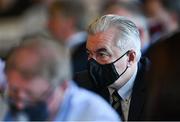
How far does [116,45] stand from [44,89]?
1.01m

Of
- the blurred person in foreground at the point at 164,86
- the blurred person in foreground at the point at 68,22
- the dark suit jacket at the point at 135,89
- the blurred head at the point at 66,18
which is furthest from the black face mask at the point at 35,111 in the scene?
the blurred head at the point at 66,18

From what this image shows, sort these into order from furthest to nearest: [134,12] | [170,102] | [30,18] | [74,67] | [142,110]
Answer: [30,18]
[134,12]
[74,67]
[142,110]
[170,102]

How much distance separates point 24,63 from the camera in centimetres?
390

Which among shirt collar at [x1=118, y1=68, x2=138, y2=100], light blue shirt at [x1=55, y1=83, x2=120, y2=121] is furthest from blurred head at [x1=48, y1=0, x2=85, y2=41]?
light blue shirt at [x1=55, y1=83, x2=120, y2=121]

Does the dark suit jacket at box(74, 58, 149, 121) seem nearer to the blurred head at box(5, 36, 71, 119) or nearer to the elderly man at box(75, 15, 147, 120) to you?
the elderly man at box(75, 15, 147, 120)

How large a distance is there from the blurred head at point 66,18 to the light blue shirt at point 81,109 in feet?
13.3

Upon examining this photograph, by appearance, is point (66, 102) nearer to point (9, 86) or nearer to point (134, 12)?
point (9, 86)

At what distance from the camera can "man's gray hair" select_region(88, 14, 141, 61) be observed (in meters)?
4.77

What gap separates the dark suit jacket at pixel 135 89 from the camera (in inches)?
181

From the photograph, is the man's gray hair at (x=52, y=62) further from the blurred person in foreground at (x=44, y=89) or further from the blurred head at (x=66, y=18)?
the blurred head at (x=66, y=18)

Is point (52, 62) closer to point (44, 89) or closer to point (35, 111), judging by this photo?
point (44, 89)

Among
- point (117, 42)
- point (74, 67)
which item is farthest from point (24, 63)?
point (74, 67)

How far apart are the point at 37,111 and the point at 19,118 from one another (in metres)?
0.10

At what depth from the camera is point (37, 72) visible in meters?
3.85
